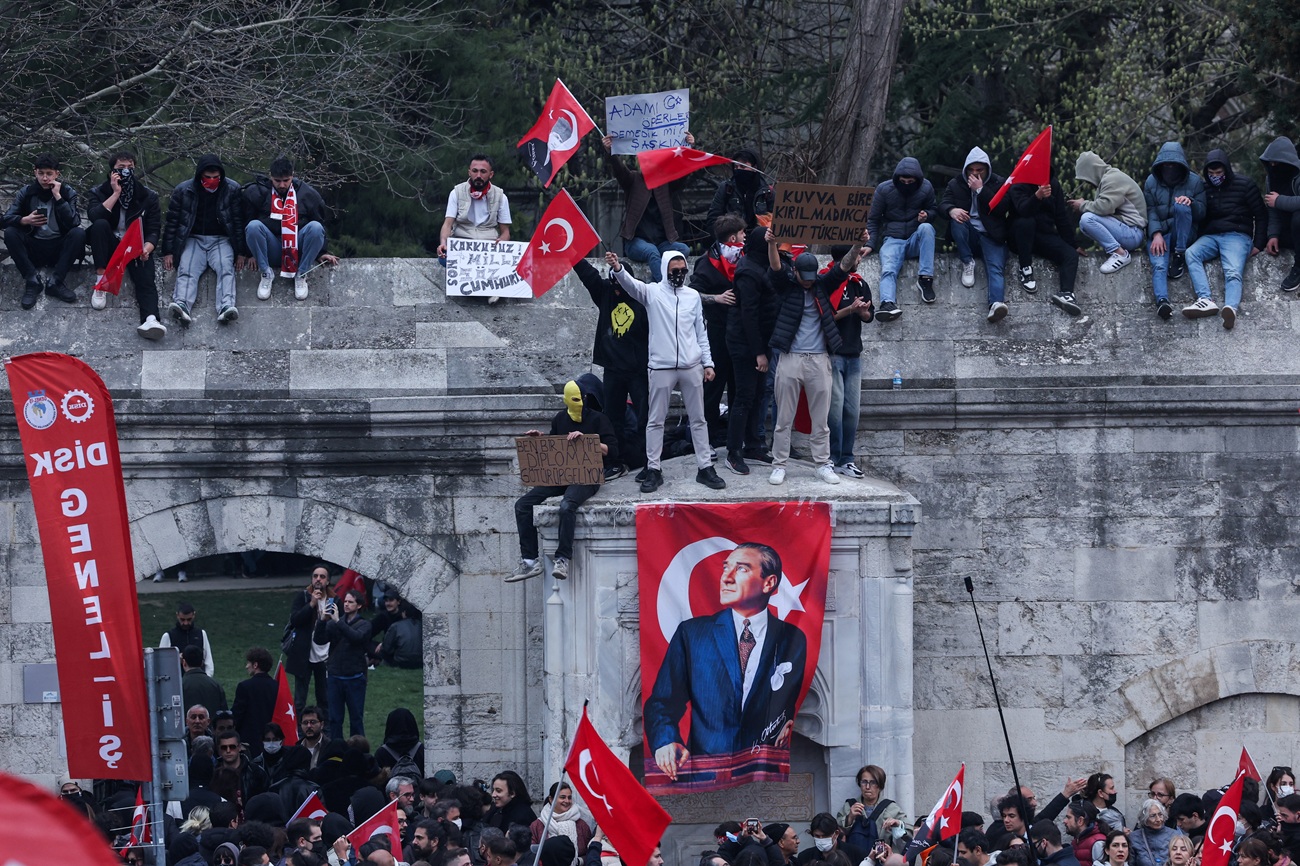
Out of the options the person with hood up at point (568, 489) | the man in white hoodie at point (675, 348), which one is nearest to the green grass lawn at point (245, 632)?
the person with hood up at point (568, 489)

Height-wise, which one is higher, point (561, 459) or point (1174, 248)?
point (1174, 248)

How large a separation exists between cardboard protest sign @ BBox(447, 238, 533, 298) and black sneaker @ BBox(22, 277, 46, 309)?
10.4ft

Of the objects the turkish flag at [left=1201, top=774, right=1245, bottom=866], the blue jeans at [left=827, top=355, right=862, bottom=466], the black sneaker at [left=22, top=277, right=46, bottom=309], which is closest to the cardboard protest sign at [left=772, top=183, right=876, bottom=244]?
the blue jeans at [left=827, top=355, right=862, bottom=466]

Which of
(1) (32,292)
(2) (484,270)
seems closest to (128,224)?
(1) (32,292)

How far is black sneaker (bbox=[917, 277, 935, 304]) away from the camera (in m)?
15.8

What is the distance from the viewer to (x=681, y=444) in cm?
1502

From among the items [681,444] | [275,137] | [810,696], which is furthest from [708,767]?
[275,137]

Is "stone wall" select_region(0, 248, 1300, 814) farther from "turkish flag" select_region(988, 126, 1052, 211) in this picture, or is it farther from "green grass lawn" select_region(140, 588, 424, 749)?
"green grass lawn" select_region(140, 588, 424, 749)

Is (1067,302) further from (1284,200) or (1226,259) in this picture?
(1284,200)

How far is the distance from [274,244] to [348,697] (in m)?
3.63

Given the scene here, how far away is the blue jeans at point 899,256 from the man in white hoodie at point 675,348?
211 centimetres

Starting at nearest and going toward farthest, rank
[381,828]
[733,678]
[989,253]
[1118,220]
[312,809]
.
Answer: [381,828]
[312,809]
[733,678]
[989,253]
[1118,220]

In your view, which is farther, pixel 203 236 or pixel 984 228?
pixel 984 228

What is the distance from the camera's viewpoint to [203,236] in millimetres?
15602
